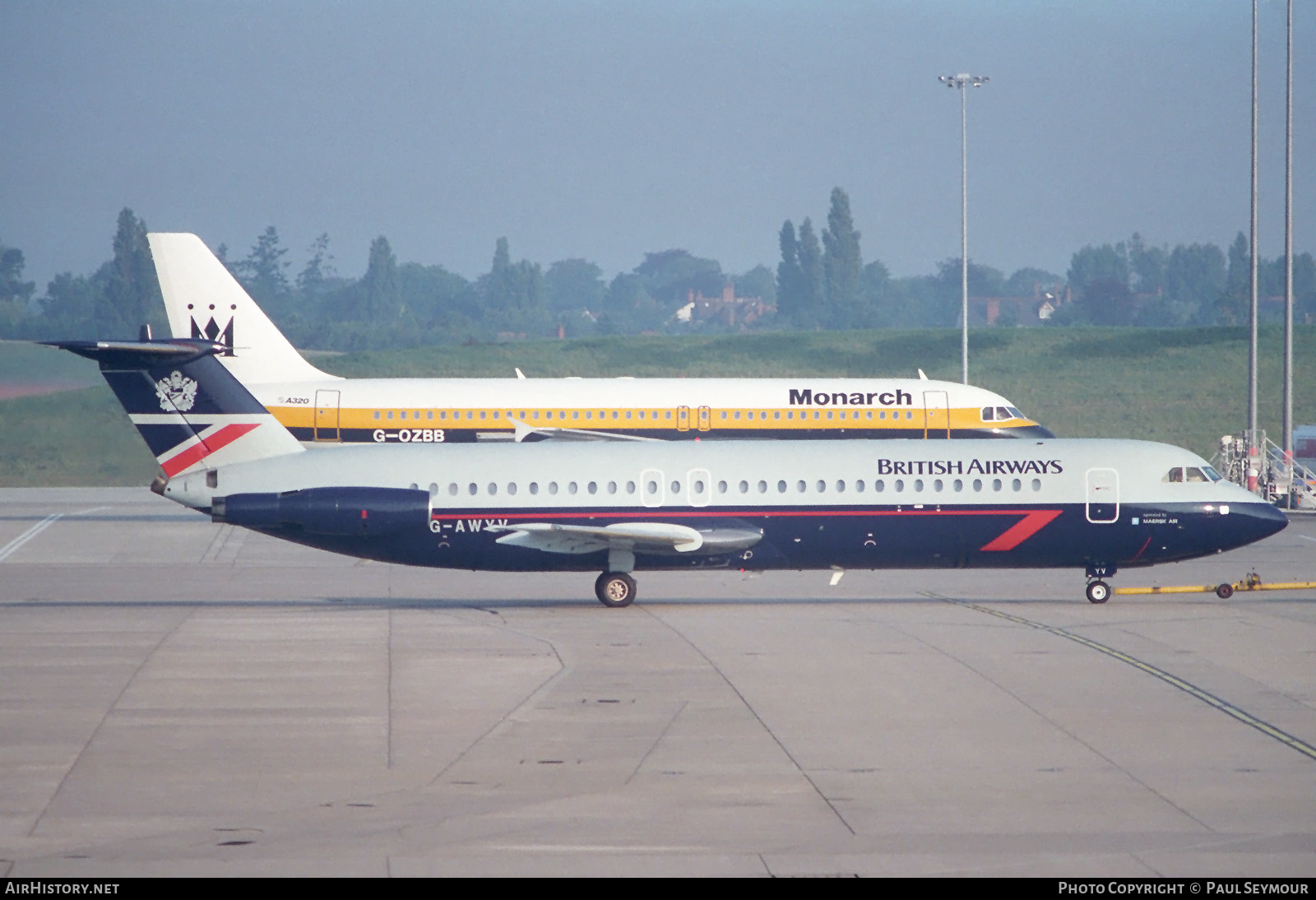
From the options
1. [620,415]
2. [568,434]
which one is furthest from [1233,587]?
[620,415]

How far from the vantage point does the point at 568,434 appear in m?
42.8

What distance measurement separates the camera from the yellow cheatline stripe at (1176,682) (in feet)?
54.3

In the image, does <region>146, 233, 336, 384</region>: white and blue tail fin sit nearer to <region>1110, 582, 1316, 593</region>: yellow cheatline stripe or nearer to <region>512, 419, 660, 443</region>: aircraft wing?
<region>512, 419, 660, 443</region>: aircraft wing

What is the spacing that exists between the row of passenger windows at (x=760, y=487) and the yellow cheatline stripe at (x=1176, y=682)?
2.13 meters

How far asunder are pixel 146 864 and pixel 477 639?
40.2 feet

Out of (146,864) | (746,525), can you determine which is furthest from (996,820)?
(746,525)

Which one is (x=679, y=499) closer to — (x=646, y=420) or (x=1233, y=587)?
(x=1233, y=587)

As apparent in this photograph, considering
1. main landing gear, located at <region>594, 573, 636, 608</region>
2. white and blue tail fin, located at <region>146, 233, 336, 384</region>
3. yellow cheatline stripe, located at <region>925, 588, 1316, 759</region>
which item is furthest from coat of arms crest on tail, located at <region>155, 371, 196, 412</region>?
white and blue tail fin, located at <region>146, 233, 336, 384</region>

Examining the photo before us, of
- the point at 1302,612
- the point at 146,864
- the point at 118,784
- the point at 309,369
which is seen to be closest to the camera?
the point at 146,864

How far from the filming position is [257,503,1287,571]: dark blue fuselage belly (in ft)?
90.4

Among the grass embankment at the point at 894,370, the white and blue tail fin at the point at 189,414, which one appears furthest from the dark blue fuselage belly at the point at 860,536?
the grass embankment at the point at 894,370

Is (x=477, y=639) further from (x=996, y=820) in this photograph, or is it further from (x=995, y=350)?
(x=995, y=350)

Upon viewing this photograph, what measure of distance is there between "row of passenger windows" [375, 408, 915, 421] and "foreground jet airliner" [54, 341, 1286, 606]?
52.6ft

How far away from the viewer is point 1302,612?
26906 mm
